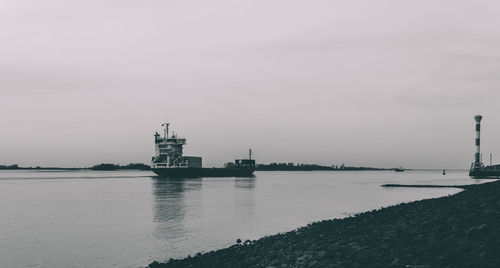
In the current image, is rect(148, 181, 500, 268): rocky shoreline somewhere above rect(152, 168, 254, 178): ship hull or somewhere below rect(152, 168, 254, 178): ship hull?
above

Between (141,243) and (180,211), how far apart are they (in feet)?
50.3

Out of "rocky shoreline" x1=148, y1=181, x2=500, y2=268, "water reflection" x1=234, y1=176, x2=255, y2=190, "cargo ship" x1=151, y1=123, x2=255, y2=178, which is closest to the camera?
"rocky shoreline" x1=148, y1=181, x2=500, y2=268

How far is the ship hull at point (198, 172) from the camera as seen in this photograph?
428 feet

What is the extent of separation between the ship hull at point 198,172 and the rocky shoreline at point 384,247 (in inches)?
4475

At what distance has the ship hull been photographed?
13038 cm

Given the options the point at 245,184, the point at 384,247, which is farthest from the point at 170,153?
the point at 384,247

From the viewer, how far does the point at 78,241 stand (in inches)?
919

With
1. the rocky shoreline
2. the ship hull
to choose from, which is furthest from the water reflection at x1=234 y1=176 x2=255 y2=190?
the rocky shoreline

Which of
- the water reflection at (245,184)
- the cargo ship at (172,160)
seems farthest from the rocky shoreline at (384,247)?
the cargo ship at (172,160)

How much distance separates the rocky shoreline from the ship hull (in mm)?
113660

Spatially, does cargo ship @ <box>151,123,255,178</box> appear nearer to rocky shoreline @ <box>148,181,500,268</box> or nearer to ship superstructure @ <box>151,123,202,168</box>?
ship superstructure @ <box>151,123,202,168</box>

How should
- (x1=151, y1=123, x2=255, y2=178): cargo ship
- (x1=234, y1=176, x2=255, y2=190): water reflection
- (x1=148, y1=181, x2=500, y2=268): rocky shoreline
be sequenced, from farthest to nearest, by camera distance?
1. (x1=151, y1=123, x2=255, y2=178): cargo ship
2. (x1=234, y1=176, x2=255, y2=190): water reflection
3. (x1=148, y1=181, x2=500, y2=268): rocky shoreline

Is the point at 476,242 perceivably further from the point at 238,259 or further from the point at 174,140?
the point at 174,140

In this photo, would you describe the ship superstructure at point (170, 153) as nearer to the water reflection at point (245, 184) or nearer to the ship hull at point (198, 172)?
the ship hull at point (198, 172)
